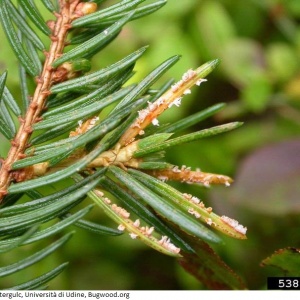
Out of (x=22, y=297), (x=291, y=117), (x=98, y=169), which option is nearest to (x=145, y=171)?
(x=98, y=169)

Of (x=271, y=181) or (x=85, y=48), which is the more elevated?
Result: (x=85, y=48)

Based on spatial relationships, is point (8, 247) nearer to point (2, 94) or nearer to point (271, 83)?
point (2, 94)

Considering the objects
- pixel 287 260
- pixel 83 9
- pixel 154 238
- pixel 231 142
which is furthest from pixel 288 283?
pixel 231 142

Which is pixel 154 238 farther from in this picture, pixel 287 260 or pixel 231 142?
pixel 231 142

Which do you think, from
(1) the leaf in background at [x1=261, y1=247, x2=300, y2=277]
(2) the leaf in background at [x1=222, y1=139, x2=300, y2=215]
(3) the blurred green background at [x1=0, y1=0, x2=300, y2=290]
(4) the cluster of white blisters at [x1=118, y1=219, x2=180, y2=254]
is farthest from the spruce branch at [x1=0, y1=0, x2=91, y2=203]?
(2) the leaf in background at [x1=222, y1=139, x2=300, y2=215]

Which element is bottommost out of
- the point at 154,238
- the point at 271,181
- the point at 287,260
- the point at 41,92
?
the point at 271,181
